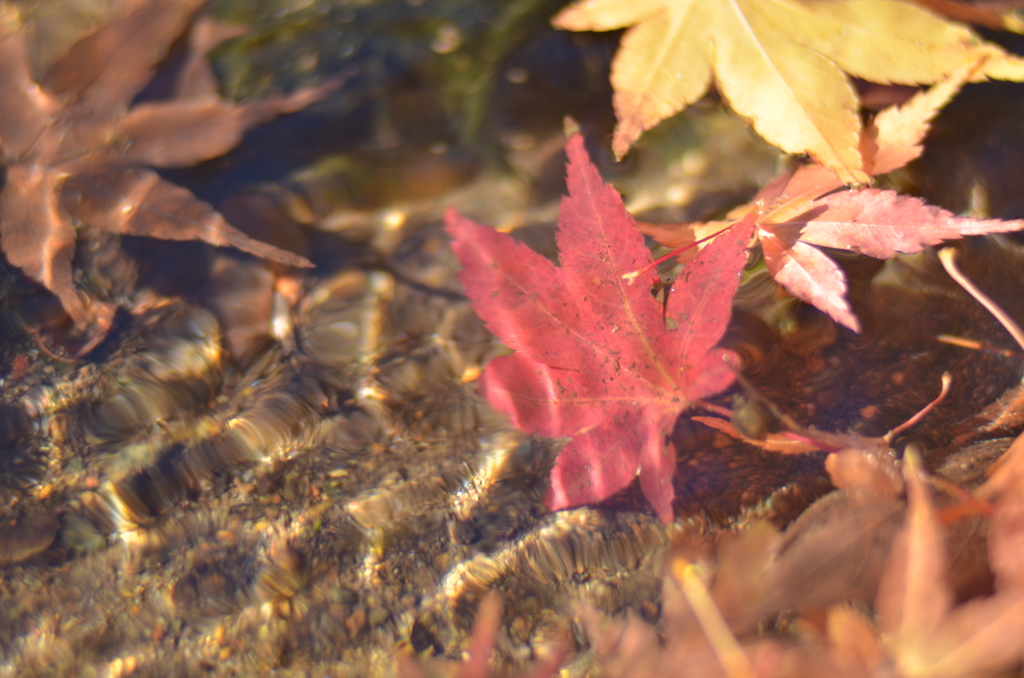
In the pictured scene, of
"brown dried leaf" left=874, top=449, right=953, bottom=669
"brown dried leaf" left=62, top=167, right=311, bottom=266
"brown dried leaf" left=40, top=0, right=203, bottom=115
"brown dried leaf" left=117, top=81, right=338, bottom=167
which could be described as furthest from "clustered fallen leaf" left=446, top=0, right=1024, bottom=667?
"brown dried leaf" left=40, top=0, right=203, bottom=115

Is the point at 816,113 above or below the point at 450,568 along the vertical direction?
above

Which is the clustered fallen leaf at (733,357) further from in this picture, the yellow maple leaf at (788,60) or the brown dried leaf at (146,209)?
the brown dried leaf at (146,209)

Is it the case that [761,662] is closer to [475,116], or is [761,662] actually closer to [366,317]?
[366,317]

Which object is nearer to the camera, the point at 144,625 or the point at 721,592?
the point at 721,592

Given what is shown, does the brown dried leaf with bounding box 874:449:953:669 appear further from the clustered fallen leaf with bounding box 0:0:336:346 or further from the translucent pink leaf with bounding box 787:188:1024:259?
the clustered fallen leaf with bounding box 0:0:336:346

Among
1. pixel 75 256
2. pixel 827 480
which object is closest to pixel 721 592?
pixel 827 480

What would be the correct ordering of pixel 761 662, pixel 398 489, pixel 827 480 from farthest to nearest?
pixel 398 489 → pixel 827 480 → pixel 761 662
